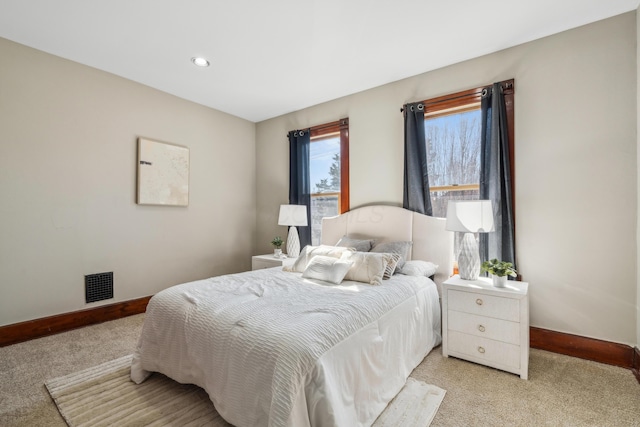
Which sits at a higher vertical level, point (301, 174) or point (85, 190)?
point (301, 174)

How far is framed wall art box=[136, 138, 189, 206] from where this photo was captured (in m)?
3.41

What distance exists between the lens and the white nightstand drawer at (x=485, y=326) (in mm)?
2059

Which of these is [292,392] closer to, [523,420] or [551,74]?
[523,420]

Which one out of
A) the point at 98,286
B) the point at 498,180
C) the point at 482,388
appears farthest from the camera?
the point at 98,286

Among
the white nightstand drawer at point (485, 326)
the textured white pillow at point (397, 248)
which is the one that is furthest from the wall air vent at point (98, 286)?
the white nightstand drawer at point (485, 326)

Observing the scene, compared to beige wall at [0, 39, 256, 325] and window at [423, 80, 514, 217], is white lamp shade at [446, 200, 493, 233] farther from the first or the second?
beige wall at [0, 39, 256, 325]

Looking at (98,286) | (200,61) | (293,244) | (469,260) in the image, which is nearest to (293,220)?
(293,244)

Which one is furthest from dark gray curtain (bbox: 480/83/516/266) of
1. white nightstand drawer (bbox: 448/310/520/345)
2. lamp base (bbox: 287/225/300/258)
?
A: lamp base (bbox: 287/225/300/258)

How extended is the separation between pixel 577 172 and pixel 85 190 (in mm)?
4407

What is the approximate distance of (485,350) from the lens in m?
2.16

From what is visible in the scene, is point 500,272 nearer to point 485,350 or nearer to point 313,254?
point 485,350

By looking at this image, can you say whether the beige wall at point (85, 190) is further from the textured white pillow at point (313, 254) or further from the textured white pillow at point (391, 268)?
the textured white pillow at point (391, 268)

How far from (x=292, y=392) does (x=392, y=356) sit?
870mm

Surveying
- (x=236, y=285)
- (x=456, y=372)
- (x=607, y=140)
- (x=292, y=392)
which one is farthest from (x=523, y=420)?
(x=607, y=140)
